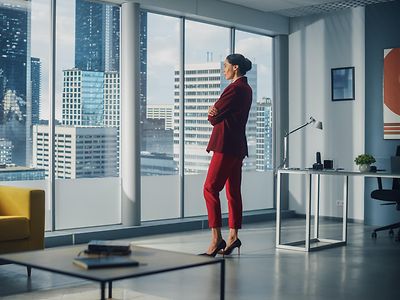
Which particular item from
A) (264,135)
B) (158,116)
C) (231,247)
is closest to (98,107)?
(158,116)

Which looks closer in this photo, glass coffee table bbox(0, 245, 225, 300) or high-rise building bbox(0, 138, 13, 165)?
glass coffee table bbox(0, 245, 225, 300)

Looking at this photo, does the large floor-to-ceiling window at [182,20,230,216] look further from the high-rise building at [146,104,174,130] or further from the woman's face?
the woman's face

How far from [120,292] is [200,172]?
416 cm

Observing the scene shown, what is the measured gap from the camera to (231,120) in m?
5.92

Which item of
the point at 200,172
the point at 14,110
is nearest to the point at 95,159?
the point at 14,110

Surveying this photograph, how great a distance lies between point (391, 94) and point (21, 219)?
5.19 metres

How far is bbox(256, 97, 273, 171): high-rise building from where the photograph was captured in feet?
31.1

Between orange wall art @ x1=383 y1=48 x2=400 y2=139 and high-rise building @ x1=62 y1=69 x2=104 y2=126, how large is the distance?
3603 mm

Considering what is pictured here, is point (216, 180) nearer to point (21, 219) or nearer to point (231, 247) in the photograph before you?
point (231, 247)

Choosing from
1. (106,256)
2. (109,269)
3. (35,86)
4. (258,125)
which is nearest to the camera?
(109,269)

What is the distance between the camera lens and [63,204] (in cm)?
705

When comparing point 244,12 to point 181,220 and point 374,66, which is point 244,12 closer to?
point 374,66

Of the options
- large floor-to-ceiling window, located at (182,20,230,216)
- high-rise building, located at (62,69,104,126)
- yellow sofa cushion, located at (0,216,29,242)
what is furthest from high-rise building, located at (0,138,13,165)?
large floor-to-ceiling window, located at (182,20,230,216)

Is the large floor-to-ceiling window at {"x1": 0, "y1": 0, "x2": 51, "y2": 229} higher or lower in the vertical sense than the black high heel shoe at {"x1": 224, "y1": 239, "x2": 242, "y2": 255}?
higher
